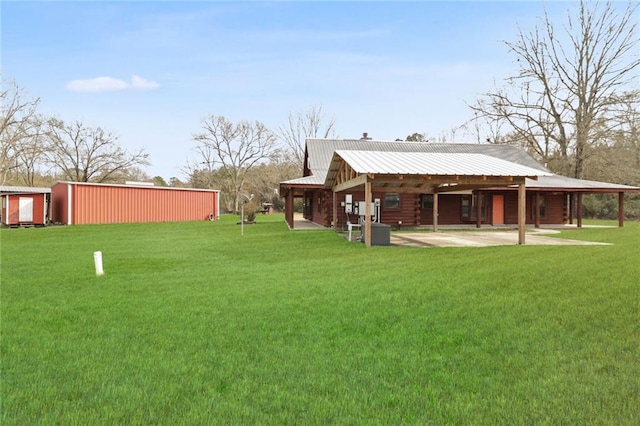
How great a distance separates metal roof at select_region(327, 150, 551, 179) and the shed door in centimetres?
2049

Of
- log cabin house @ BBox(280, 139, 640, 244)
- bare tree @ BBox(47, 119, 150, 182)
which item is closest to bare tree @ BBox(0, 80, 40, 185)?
bare tree @ BBox(47, 119, 150, 182)

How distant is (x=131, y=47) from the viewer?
14.1 m

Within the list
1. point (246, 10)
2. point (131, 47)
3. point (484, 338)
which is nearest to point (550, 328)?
point (484, 338)

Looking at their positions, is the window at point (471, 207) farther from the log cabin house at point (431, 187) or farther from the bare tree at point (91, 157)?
the bare tree at point (91, 157)

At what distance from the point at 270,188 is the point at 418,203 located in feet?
104

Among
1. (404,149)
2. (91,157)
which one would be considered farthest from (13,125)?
(404,149)

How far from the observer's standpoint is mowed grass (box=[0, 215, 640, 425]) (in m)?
2.94

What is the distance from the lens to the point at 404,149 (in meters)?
26.2

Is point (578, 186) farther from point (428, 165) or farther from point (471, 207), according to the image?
point (428, 165)

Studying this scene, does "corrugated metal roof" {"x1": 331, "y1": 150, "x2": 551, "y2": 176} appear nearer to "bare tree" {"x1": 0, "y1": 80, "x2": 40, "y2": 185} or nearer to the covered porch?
the covered porch

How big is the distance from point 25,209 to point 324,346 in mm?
27538

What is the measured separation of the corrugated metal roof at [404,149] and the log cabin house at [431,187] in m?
0.06

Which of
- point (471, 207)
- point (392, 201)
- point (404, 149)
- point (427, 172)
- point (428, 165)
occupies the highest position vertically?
point (404, 149)

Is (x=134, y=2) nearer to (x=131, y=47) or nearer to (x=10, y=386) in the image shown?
(x=131, y=47)
